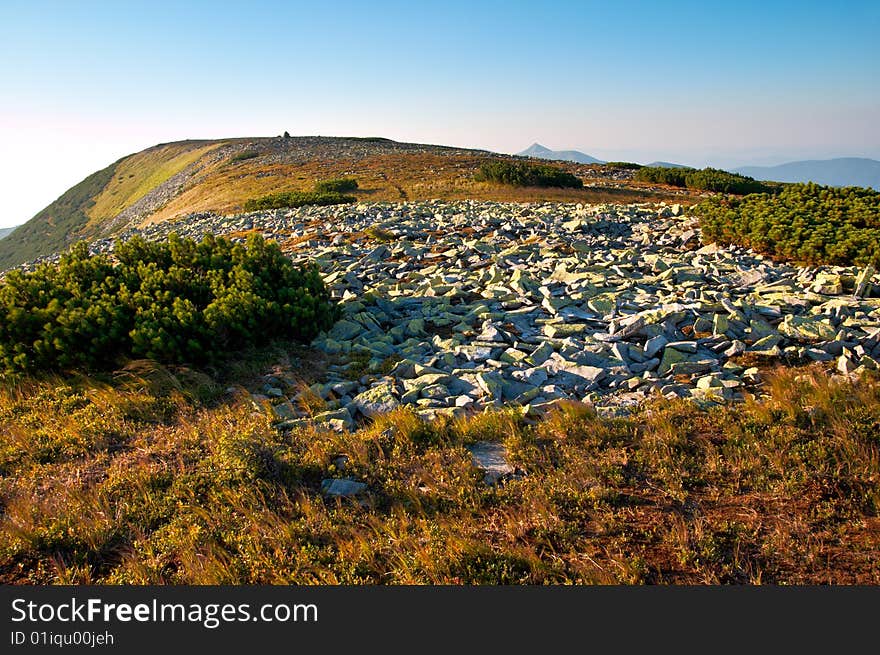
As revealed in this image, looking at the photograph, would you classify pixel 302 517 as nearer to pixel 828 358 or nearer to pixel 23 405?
pixel 23 405

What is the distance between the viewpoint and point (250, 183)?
41625 mm

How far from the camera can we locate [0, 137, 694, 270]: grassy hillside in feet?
90.5

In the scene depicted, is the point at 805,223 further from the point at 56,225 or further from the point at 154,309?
the point at 56,225

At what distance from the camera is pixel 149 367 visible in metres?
6.90

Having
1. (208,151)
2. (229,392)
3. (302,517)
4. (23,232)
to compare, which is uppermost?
(208,151)

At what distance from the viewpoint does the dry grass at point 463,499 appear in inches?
142

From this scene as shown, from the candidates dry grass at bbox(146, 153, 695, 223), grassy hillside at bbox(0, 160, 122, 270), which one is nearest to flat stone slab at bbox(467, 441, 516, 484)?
dry grass at bbox(146, 153, 695, 223)

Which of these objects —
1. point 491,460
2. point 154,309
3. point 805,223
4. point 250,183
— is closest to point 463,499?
point 491,460

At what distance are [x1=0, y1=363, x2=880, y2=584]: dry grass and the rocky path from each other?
0.60 metres

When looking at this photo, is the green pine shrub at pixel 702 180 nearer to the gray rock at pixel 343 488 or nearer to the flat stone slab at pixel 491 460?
the flat stone slab at pixel 491 460

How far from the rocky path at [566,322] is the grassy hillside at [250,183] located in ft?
40.7

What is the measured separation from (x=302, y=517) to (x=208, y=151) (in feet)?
287

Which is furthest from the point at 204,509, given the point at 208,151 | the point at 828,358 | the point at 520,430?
the point at 208,151

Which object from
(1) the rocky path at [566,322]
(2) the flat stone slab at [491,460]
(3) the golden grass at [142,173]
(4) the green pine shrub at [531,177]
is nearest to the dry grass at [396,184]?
(4) the green pine shrub at [531,177]
